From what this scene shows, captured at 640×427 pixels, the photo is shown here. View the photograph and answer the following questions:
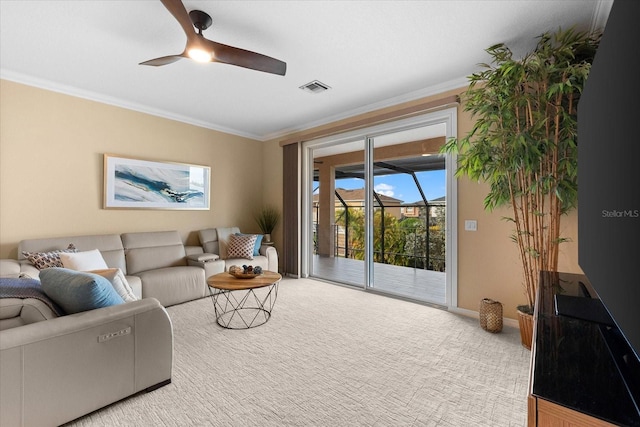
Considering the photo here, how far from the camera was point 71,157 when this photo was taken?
3.45 meters

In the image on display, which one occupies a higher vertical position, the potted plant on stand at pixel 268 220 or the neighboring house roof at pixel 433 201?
the neighboring house roof at pixel 433 201

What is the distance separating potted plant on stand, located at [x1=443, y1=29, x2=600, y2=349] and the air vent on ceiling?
1.55 meters

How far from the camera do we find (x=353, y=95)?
11.8ft

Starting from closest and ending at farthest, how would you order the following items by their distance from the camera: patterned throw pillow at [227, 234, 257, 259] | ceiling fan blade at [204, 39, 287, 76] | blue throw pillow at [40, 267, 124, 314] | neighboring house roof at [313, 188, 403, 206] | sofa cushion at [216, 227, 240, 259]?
blue throw pillow at [40, 267, 124, 314], ceiling fan blade at [204, 39, 287, 76], neighboring house roof at [313, 188, 403, 206], patterned throw pillow at [227, 234, 257, 259], sofa cushion at [216, 227, 240, 259]

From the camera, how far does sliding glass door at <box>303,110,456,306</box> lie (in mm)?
3633

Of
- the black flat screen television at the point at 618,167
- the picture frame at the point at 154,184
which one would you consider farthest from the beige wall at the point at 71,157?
the black flat screen television at the point at 618,167

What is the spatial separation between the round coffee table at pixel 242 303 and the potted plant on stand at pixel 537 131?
2303 millimetres

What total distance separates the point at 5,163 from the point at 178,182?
178 cm

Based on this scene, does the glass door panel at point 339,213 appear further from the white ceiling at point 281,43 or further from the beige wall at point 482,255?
the beige wall at point 482,255

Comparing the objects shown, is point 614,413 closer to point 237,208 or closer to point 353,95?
point 353,95

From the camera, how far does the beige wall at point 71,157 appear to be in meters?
3.07

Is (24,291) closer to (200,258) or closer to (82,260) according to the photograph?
(82,260)

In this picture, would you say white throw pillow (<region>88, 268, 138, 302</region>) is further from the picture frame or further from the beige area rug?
the picture frame

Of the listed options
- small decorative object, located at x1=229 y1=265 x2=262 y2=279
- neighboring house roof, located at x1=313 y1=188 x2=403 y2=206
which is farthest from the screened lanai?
small decorative object, located at x1=229 y1=265 x2=262 y2=279
